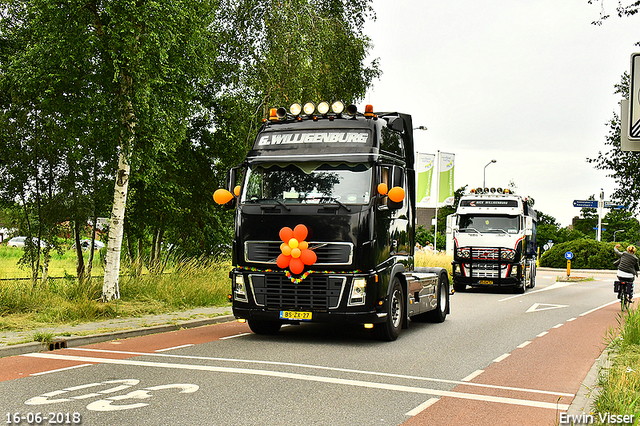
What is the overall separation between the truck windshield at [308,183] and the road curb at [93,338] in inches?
118

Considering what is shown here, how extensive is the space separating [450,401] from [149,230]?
18819 mm

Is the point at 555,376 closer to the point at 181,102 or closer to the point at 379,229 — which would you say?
the point at 379,229

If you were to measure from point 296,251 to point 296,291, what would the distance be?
0.72m

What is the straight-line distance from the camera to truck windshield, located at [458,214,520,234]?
952 inches

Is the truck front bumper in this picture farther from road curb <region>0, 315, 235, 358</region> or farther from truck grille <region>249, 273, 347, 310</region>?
road curb <region>0, 315, 235, 358</region>

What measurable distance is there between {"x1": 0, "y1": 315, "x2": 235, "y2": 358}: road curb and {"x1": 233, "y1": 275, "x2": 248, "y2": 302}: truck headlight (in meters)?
1.88

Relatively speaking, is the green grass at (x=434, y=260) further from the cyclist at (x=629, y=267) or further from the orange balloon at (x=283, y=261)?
the orange balloon at (x=283, y=261)

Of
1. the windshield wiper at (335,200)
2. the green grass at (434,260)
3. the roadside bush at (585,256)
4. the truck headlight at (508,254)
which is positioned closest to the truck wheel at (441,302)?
the windshield wiper at (335,200)

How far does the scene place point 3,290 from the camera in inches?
480

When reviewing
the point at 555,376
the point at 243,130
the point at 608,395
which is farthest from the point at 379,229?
the point at 243,130

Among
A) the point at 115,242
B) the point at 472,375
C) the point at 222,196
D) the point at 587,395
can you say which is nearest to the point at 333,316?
the point at 472,375

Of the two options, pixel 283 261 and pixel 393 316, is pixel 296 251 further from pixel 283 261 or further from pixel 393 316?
pixel 393 316

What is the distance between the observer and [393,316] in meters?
11.2

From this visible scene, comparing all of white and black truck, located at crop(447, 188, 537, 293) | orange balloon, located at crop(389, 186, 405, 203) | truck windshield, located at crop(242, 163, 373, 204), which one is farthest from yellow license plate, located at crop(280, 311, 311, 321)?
white and black truck, located at crop(447, 188, 537, 293)
